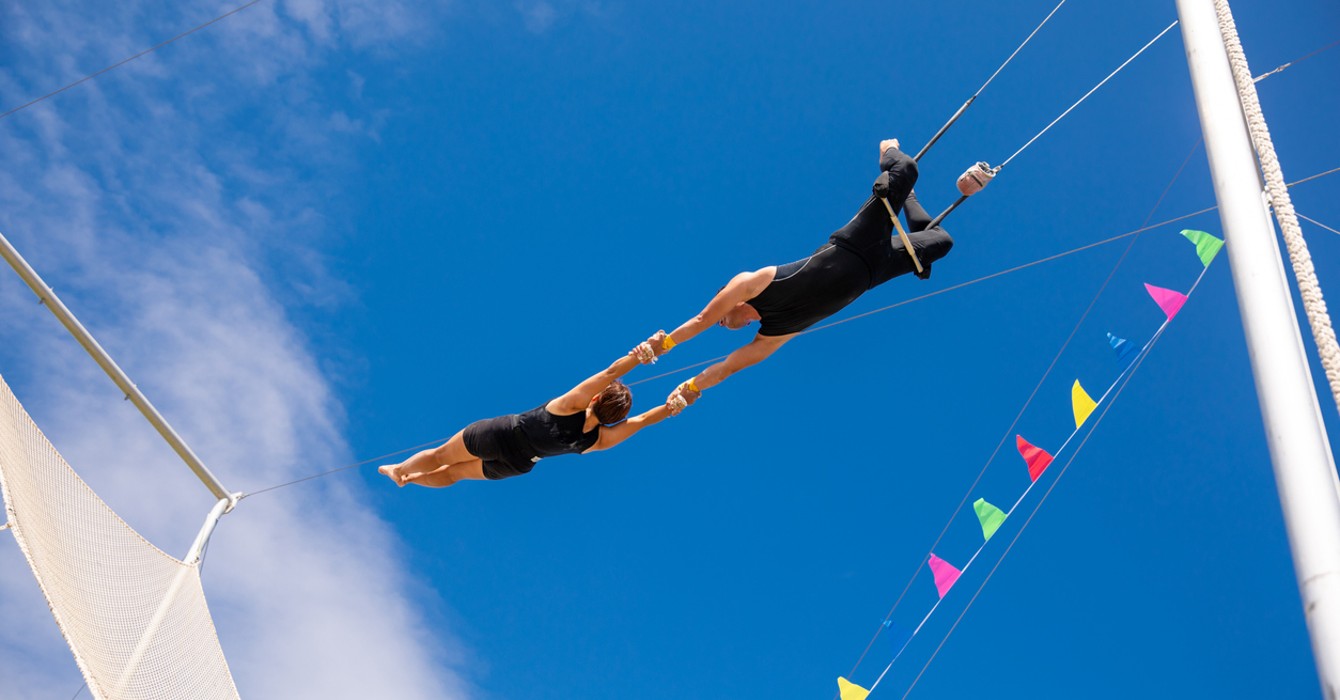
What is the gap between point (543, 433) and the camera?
6.42 m

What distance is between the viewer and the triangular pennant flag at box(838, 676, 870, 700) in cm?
801

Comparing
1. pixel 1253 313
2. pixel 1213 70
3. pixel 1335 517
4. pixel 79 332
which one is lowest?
pixel 1335 517

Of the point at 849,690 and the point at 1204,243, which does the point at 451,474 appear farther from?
the point at 1204,243

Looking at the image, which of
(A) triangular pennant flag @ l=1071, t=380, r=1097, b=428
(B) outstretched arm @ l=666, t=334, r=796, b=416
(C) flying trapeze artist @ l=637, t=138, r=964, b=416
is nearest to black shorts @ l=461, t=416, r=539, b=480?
(B) outstretched arm @ l=666, t=334, r=796, b=416

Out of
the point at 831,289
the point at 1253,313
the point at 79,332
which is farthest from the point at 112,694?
the point at 1253,313

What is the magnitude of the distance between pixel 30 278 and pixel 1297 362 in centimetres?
783

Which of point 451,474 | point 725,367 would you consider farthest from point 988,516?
point 451,474

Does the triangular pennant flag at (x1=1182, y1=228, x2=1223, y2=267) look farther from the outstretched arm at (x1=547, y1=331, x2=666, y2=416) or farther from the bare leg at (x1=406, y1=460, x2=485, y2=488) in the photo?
the bare leg at (x1=406, y1=460, x2=485, y2=488)

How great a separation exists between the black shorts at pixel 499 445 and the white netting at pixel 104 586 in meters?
2.45

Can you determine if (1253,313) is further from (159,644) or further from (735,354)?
(159,644)

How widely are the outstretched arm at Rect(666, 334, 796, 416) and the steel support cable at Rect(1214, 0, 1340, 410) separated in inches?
103

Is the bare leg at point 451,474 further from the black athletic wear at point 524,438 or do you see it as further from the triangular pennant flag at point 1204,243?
the triangular pennant flag at point 1204,243

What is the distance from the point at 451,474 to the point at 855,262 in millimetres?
2889

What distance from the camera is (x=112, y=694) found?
6555 millimetres
